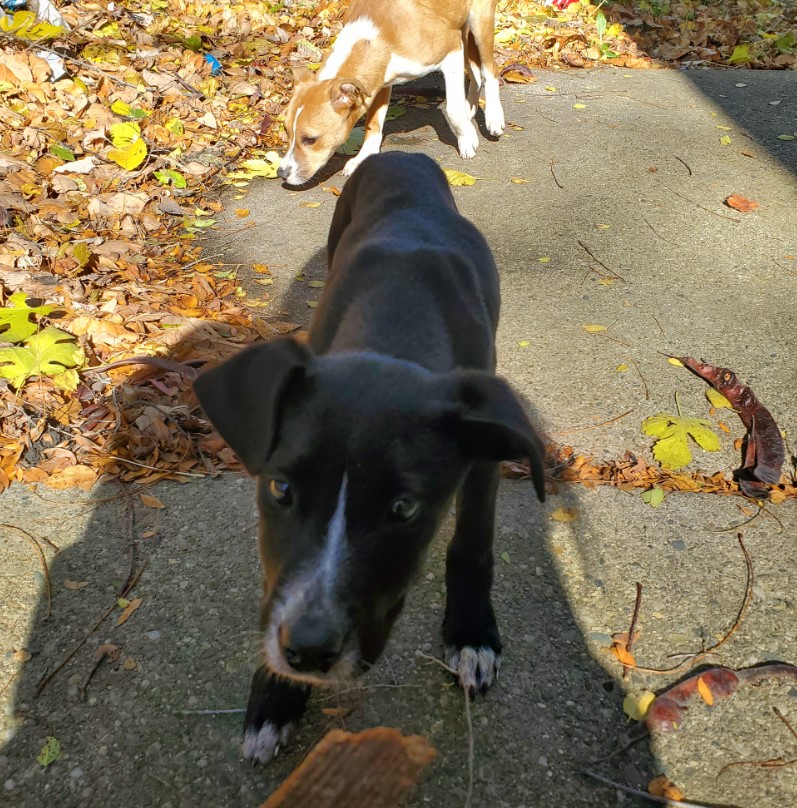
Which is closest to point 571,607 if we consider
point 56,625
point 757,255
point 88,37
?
point 56,625

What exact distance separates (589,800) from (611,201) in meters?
5.02

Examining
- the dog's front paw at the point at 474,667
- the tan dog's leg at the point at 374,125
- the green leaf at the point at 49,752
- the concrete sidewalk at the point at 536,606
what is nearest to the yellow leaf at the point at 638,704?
the concrete sidewalk at the point at 536,606

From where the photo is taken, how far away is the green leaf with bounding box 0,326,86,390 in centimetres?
391

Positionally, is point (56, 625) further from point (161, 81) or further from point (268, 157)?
point (161, 81)

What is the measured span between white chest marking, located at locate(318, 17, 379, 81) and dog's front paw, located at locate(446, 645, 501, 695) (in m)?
5.96

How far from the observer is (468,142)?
7.22 meters

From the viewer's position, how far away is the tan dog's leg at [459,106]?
7.14m

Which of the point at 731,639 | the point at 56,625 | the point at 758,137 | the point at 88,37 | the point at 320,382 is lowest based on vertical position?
the point at 758,137

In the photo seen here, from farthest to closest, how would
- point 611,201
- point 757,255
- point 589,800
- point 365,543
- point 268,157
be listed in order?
point 268,157
point 611,201
point 757,255
point 589,800
point 365,543

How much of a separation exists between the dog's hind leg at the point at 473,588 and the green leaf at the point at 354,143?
5.79m

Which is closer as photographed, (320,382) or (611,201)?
(320,382)

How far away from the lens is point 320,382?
2191 millimetres

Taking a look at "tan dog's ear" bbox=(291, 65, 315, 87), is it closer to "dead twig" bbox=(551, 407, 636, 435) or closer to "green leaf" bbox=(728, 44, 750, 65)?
"dead twig" bbox=(551, 407, 636, 435)

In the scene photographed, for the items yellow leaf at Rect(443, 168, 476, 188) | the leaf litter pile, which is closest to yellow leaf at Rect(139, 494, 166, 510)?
the leaf litter pile
